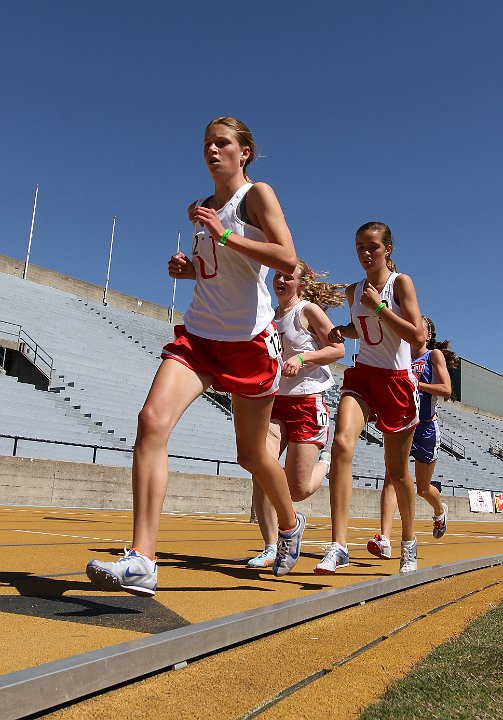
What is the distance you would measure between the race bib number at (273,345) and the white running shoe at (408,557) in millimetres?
1975

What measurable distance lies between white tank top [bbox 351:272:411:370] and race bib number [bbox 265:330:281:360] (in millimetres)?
1439

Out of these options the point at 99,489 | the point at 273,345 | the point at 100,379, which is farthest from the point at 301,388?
the point at 100,379

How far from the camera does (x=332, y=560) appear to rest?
177 inches

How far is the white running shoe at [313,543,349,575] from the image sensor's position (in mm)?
4460

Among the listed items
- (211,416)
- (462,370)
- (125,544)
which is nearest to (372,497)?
(211,416)

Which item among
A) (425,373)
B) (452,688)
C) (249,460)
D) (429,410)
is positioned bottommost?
(452,688)

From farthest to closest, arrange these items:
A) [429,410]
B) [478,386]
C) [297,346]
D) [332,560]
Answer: [478,386] → [429,410] → [297,346] → [332,560]

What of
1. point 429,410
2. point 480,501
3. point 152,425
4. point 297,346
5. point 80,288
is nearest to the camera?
point 152,425

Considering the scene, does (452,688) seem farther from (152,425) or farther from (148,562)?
(152,425)

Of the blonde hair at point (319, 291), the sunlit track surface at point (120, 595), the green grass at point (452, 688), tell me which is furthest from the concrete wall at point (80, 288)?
the green grass at point (452, 688)

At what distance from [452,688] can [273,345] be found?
6.10 ft

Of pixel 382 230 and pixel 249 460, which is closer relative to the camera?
pixel 249 460

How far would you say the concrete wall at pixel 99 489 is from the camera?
12.6 metres

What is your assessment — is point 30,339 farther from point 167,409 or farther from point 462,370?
point 462,370
